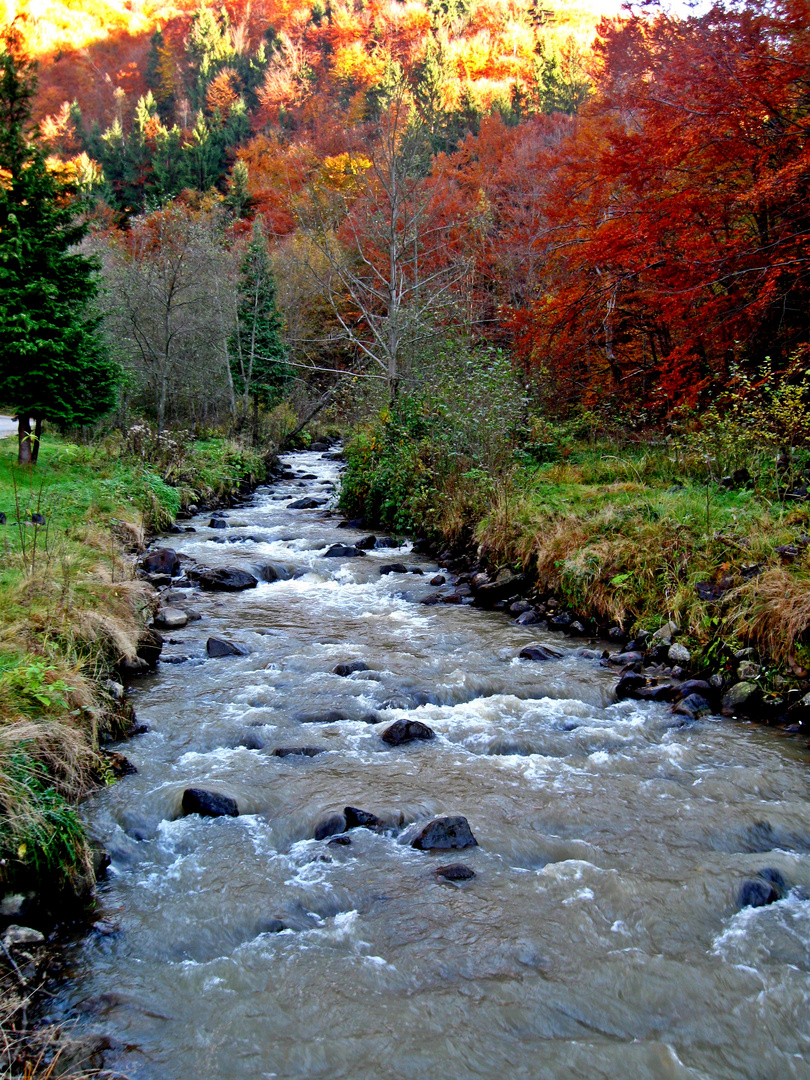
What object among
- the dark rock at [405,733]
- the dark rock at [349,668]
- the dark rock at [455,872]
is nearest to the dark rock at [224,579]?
the dark rock at [349,668]

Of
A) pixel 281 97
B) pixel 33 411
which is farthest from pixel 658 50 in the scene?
pixel 281 97

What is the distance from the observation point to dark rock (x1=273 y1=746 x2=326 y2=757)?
589cm

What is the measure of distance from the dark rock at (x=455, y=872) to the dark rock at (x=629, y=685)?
3.08 m

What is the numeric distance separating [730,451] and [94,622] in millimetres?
8017

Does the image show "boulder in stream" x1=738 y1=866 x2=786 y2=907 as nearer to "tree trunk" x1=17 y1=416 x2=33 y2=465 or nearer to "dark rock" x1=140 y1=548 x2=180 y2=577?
"dark rock" x1=140 y1=548 x2=180 y2=577

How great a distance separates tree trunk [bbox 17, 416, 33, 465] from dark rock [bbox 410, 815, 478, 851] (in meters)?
11.7

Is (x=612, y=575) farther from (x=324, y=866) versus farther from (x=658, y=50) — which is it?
(x=658, y=50)

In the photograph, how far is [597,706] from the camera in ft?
22.3

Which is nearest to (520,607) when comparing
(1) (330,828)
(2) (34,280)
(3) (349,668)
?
(3) (349,668)

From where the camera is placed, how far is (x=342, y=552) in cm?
1295

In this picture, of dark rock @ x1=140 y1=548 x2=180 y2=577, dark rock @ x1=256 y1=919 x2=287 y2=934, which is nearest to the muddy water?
dark rock @ x1=256 y1=919 x2=287 y2=934

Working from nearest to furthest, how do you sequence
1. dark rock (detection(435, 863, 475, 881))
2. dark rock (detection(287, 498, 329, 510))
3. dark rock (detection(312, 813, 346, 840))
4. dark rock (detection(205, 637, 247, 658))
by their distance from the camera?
dark rock (detection(435, 863, 475, 881)), dark rock (detection(312, 813, 346, 840)), dark rock (detection(205, 637, 247, 658)), dark rock (detection(287, 498, 329, 510))

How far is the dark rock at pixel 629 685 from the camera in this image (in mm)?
6969

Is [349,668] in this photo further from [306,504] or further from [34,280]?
[306,504]
